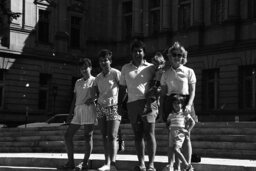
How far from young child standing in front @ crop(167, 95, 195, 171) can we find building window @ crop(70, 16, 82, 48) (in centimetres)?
3592

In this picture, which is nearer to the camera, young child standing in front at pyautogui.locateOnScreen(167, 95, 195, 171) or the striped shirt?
young child standing in front at pyautogui.locateOnScreen(167, 95, 195, 171)

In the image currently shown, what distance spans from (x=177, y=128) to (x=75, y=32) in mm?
36586

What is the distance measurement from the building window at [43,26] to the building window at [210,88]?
1279 cm

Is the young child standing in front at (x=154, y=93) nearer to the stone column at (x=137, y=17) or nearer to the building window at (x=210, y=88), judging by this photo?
the building window at (x=210, y=88)

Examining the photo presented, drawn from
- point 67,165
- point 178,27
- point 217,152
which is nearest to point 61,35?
point 178,27

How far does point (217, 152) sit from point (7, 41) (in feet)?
89.6

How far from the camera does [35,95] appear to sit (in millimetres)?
42656

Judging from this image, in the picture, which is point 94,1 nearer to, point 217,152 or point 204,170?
point 217,152

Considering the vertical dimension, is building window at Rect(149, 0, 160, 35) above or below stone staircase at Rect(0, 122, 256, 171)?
above

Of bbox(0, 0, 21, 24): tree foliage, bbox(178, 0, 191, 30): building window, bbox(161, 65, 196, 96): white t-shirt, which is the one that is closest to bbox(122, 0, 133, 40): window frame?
bbox(178, 0, 191, 30): building window

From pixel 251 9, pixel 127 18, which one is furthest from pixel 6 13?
pixel 251 9

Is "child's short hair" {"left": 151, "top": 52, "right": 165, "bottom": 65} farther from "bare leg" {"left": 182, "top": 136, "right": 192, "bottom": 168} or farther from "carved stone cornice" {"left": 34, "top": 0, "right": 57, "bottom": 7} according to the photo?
"carved stone cornice" {"left": 34, "top": 0, "right": 57, "bottom": 7}

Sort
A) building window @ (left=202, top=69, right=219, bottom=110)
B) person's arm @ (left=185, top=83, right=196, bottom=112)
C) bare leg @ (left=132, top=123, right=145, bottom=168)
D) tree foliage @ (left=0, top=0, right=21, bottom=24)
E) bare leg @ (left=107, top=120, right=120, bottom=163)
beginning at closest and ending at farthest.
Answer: person's arm @ (left=185, top=83, right=196, bottom=112) → bare leg @ (left=132, top=123, right=145, bottom=168) → bare leg @ (left=107, top=120, right=120, bottom=163) → building window @ (left=202, top=69, right=219, bottom=110) → tree foliage @ (left=0, top=0, right=21, bottom=24)

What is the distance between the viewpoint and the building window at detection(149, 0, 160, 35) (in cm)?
4266
